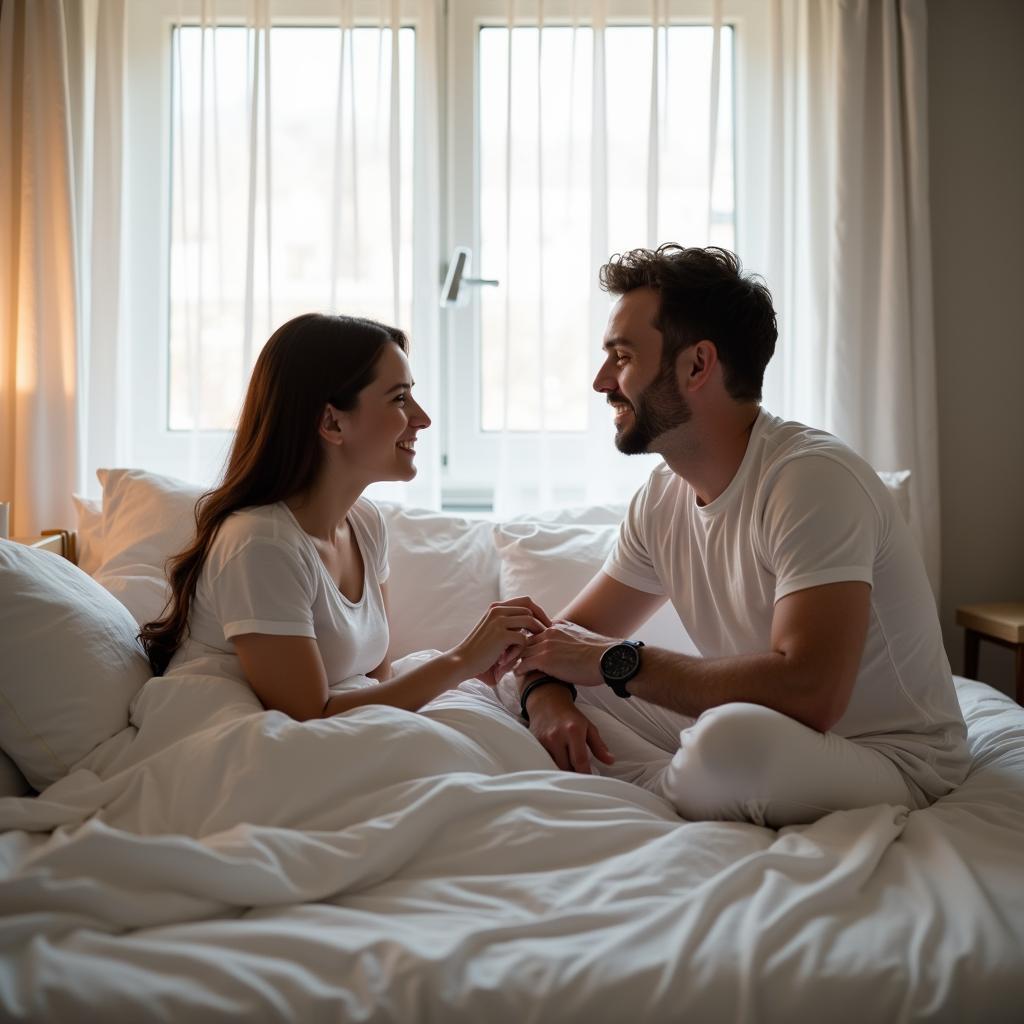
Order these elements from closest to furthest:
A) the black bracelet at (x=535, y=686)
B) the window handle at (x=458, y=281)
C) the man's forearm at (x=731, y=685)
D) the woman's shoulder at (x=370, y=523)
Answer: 1. the man's forearm at (x=731, y=685)
2. the black bracelet at (x=535, y=686)
3. the woman's shoulder at (x=370, y=523)
4. the window handle at (x=458, y=281)

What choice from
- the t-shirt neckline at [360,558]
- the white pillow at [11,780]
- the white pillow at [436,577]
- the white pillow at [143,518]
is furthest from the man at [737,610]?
the white pillow at [143,518]

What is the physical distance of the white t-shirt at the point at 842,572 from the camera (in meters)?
1.51

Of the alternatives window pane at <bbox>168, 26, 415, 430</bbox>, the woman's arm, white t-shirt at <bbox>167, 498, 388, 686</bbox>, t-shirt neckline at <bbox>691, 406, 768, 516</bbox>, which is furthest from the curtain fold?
t-shirt neckline at <bbox>691, 406, 768, 516</bbox>

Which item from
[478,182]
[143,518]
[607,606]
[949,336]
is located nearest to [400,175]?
[478,182]

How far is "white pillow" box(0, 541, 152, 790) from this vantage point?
4.85 ft

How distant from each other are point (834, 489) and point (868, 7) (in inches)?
76.5

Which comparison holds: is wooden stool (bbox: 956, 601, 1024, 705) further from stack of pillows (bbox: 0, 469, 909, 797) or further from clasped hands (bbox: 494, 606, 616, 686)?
clasped hands (bbox: 494, 606, 616, 686)

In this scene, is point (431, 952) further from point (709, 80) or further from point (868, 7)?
point (868, 7)

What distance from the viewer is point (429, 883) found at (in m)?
1.19

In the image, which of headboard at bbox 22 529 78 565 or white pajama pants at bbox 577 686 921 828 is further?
headboard at bbox 22 529 78 565

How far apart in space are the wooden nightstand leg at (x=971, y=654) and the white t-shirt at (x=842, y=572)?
1347 mm

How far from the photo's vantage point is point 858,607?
1.48 metres

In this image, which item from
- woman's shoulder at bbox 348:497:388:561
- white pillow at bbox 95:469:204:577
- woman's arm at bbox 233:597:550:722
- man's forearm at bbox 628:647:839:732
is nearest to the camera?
man's forearm at bbox 628:647:839:732

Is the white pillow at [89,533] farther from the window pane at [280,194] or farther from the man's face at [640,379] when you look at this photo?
the man's face at [640,379]
